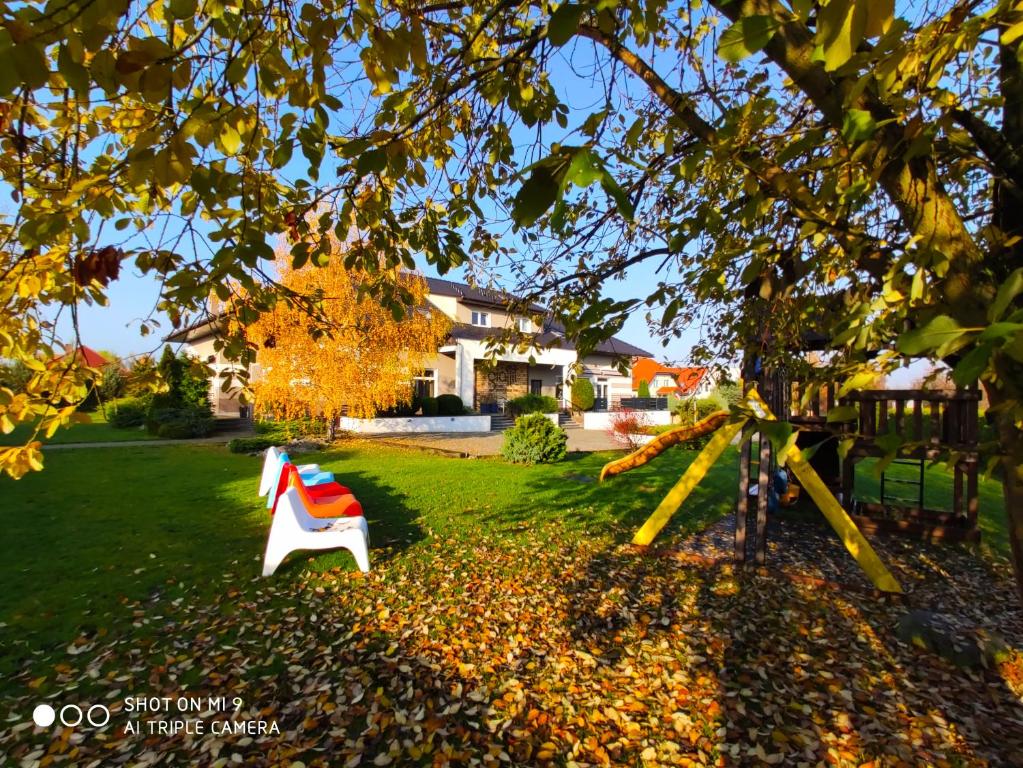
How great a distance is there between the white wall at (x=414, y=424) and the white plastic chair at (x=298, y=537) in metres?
A: 14.3

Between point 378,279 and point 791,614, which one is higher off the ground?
point 378,279

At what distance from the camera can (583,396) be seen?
28.7 metres

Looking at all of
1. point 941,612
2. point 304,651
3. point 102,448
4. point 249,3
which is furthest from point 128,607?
point 102,448

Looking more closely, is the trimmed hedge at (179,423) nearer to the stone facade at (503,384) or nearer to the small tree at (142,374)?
the stone facade at (503,384)

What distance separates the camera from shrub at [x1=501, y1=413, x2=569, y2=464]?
13.0 metres

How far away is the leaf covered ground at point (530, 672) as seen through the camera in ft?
9.11

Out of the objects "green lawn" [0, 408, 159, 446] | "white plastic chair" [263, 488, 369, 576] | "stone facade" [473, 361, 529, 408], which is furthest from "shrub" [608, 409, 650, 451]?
"green lawn" [0, 408, 159, 446]

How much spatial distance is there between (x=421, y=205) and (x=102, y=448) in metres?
17.9

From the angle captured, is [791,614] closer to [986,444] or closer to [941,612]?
[941,612]

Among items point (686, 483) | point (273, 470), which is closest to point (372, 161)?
point (686, 483)

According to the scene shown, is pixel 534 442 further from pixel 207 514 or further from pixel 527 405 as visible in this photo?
pixel 527 405

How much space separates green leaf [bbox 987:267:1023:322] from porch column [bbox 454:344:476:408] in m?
24.6

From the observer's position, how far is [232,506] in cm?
820

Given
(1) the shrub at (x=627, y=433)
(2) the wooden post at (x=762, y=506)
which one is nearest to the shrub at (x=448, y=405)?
(1) the shrub at (x=627, y=433)
